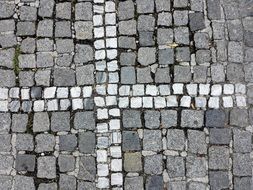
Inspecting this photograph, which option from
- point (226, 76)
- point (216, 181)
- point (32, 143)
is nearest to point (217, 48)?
point (226, 76)

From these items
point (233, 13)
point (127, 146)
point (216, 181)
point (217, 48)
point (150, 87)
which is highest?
point (233, 13)

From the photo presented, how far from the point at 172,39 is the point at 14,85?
213cm

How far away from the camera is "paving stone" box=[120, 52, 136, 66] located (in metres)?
6.04

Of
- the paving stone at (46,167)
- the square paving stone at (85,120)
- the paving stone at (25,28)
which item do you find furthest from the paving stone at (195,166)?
the paving stone at (25,28)

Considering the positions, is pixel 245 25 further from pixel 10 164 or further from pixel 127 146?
pixel 10 164

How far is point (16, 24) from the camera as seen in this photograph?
20.4 feet

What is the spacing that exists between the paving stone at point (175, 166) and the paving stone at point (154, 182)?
15 cm

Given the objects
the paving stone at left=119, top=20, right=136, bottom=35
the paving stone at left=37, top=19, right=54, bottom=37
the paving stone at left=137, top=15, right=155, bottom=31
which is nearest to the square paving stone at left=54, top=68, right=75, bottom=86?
the paving stone at left=37, top=19, right=54, bottom=37

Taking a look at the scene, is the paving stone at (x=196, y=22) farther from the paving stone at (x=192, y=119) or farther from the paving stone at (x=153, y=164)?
the paving stone at (x=153, y=164)

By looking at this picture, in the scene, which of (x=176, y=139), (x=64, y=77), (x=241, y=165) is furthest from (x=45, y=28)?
(x=241, y=165)

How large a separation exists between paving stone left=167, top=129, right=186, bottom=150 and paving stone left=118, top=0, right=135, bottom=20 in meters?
1.61

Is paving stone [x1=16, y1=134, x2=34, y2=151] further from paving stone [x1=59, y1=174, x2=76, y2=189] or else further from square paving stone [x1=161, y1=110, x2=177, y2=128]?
square paving stone [x1=161, y1=110, x2=177, y2=128]

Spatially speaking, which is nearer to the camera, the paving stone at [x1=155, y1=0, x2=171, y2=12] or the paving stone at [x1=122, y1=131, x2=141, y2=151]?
the paving stone at [x1=122, y1=131, x2=141, y2=151]

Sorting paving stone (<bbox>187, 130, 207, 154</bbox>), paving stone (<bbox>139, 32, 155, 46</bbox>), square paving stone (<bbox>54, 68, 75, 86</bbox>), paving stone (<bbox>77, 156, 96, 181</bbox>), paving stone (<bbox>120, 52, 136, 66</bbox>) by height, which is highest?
paving stone (<bbox>139, 32, 155, 46</bbox>)
